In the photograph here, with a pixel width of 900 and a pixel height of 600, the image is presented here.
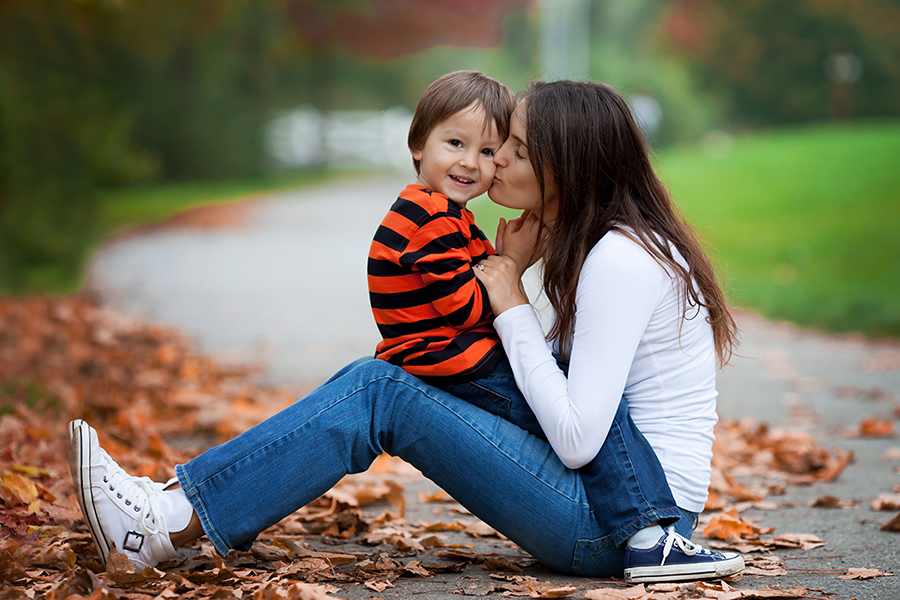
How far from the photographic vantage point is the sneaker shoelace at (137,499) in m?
2.08

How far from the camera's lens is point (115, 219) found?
12461 mm

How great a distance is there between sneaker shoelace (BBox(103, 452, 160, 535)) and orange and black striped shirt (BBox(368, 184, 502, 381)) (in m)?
0.70

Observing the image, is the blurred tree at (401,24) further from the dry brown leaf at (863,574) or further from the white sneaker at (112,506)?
the dry brown leaf at (863,574)

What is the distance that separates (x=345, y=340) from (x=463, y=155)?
5545 mm

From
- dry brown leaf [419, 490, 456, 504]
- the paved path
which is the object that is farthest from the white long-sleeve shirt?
dry brown leaf [419, 490, 456, 504]

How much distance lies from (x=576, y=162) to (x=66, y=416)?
10.8ft

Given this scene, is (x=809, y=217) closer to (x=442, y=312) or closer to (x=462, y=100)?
(x=462, y=100)

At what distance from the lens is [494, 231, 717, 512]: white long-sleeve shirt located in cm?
205

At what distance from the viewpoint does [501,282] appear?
90.7 inches

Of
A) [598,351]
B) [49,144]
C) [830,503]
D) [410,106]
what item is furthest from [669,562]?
[410,106]

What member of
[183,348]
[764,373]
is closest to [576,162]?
[764,373]

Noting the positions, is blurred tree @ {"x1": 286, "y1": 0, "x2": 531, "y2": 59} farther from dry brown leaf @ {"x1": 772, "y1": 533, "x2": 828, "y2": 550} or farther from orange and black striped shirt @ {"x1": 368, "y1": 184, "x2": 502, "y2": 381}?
dry brown leaf @ {"x1": 772, "y1": 533, "x2": 828, "y2": 550}

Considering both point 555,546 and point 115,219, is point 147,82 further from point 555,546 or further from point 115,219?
point 555,546

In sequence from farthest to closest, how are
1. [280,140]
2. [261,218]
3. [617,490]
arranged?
[280,140] → [261,218] → [617,490]
